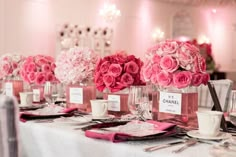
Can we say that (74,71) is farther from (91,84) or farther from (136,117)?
(136,117)

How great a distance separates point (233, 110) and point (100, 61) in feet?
2.43

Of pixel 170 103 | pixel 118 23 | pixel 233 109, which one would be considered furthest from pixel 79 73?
pixel 118 23

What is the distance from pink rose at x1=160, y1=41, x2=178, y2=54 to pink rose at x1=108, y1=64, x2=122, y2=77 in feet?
1.09

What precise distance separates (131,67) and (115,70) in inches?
3.3

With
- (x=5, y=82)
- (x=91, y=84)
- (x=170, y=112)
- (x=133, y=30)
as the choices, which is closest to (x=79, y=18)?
(x=133, y=30)

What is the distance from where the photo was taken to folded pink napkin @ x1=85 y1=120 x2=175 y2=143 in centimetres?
141

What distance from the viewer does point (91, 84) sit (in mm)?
2221

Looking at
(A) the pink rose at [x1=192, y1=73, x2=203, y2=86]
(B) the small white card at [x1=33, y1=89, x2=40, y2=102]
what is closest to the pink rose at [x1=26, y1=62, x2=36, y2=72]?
(B) the small white card at [x1=33, y1=89, x2=40, y2=102]

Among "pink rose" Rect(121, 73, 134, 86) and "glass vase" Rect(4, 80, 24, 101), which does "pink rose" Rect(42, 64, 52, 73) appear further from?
"pink rose" Rect(121, 73, 134, 86)

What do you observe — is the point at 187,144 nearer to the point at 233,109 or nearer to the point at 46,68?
the point at 233,109

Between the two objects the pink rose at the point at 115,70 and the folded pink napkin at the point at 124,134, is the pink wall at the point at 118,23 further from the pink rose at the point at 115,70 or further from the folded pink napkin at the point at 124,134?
the folded pink napkin at the point at 124,134

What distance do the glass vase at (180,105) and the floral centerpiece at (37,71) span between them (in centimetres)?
98

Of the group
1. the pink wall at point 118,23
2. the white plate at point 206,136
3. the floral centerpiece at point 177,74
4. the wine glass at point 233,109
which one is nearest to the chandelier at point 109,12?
the pink wall at point 118,23

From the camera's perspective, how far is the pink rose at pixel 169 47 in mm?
1685
